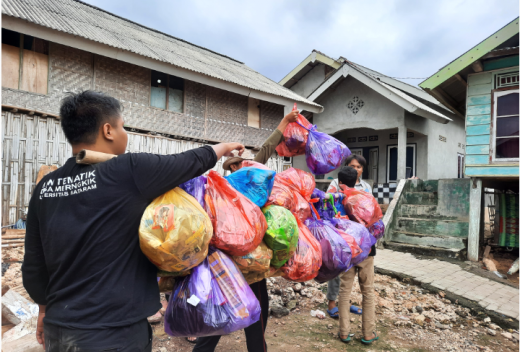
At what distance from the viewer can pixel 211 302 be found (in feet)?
4.24

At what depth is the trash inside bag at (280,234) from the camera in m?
1.56

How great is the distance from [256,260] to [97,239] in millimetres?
715

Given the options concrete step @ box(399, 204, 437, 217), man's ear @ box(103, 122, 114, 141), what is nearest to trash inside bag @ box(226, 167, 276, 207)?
man's ear @ box(103, 122, 114, 141)

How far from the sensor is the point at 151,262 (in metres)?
1.27

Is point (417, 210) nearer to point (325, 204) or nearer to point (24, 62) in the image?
point (325, 204)

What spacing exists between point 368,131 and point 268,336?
415 inches

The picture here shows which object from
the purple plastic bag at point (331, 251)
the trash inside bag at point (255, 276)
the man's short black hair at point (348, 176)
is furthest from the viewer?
the man's short black hair at point (348, 176)

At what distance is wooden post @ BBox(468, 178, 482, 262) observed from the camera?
254 inches

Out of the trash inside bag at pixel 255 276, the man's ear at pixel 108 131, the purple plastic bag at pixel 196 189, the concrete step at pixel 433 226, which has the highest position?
the man's ear at pixel 108 131

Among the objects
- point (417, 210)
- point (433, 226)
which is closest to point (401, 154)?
point (417, 210)

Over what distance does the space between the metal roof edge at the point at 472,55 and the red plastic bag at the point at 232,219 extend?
7.04 m

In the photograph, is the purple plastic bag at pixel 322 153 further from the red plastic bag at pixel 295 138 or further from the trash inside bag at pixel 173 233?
the trash inside bag at pixel 173 233

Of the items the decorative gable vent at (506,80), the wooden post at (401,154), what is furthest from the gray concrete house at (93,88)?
the decorative gable vent at (506,80)

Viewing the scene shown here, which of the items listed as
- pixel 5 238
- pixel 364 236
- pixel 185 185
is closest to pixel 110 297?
pixel 185 185
